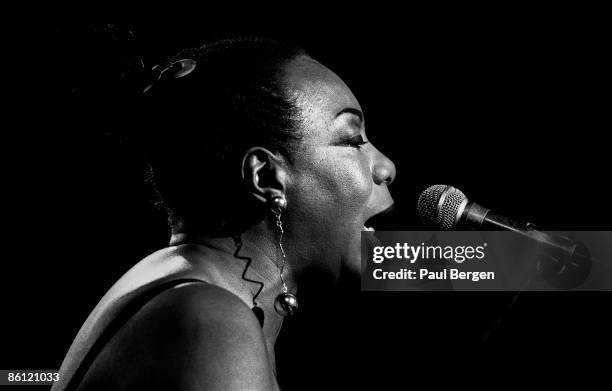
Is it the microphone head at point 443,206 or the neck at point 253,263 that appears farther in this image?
the microphone head at point 443,206

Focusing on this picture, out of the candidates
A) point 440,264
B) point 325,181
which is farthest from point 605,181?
point 325,181

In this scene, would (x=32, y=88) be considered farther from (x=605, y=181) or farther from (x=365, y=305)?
(x=605, y=181)

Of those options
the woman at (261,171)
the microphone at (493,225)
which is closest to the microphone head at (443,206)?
the microphone at (493,225)

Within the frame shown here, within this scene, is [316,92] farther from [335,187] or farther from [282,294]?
[282,294]

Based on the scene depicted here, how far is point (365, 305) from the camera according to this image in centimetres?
268

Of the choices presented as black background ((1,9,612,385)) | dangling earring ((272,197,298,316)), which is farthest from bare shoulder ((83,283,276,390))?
black background ((1,9,612,385))

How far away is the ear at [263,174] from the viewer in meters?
1.62

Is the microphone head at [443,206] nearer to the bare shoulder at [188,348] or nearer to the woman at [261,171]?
the woman at [261,171]

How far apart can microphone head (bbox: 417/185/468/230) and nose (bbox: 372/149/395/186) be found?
12cm

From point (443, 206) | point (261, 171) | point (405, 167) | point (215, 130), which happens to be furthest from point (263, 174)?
point (405, 167)

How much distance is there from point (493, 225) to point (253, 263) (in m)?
0.62

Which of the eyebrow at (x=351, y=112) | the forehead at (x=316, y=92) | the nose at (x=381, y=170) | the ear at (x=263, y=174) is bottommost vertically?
the nose at (x=381, y=170)

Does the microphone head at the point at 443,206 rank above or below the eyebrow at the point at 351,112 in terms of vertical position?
below

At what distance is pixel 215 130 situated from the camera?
5.37ft
